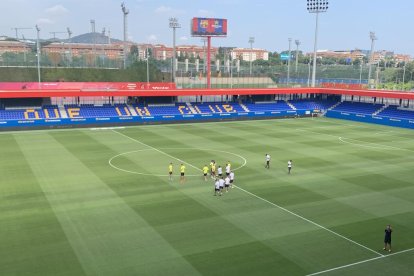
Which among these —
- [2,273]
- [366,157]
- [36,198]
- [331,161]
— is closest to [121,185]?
[36,198]

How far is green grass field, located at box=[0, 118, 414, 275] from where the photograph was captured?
58.4 ft

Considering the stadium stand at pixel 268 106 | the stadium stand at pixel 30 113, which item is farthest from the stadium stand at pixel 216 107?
the stadium stand at pixel 30 113

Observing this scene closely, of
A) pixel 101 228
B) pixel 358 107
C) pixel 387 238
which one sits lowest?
pixel 101 228

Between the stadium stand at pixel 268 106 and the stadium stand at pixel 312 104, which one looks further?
the stadium stand at pixel 312 104

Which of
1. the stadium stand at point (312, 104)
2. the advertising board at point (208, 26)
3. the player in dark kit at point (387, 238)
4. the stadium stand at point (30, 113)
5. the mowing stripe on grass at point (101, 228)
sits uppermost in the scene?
the advertising board at point (208, 26)

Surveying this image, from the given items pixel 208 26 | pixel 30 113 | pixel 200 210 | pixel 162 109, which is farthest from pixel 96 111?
pixel 200 210

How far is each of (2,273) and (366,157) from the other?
111 feet

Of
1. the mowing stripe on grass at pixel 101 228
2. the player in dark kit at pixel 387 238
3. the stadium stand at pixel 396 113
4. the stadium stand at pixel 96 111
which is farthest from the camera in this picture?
the stadium stand at pixel 396 113

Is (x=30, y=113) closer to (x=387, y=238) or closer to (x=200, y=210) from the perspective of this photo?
(x=200, y=210)

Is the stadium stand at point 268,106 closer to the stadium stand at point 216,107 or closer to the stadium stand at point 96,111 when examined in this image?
the stadium stand at point 216,107

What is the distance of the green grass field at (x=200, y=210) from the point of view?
17.8m

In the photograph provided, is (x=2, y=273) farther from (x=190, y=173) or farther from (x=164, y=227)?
(x=190, y=173)

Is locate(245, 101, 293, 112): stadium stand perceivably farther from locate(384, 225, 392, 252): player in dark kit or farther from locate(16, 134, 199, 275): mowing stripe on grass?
locate(384, 225, 392, 252): player in dark kit

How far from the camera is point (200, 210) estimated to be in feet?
79.5
